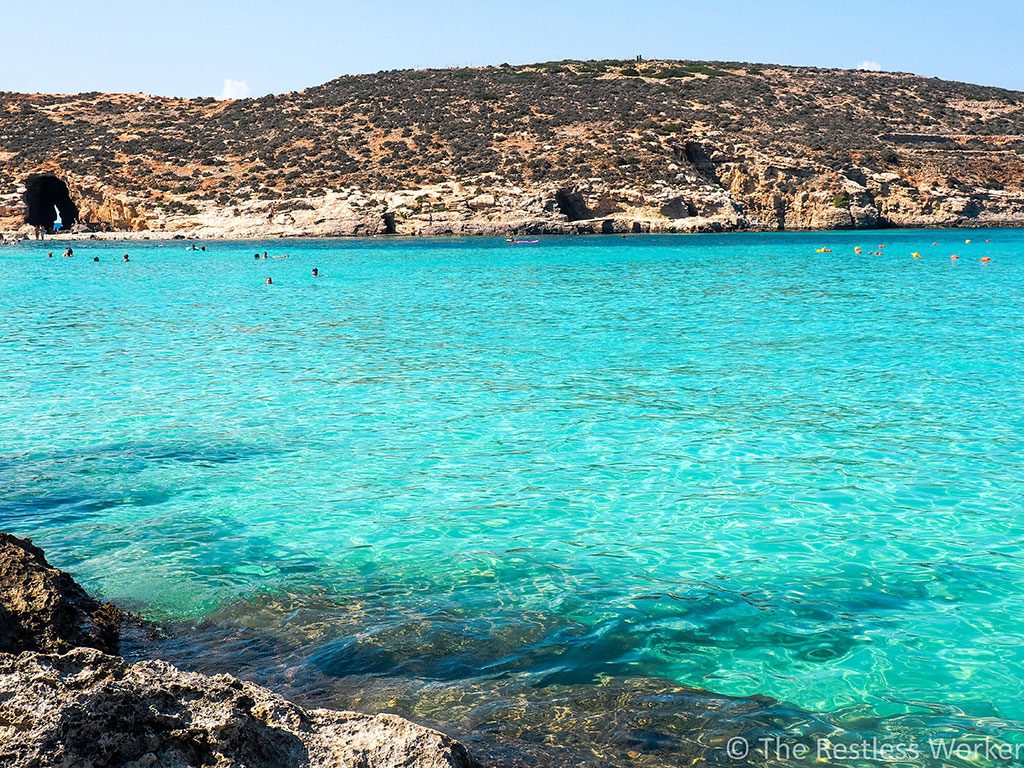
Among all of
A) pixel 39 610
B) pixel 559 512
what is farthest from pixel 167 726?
pixel 559 512

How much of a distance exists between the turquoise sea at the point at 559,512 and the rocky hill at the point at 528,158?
47393 mm

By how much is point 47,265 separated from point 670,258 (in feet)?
97.8

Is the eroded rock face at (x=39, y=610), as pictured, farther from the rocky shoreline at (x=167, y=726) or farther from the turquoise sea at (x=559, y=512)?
the rocky shoreline at (x=167, y=726)

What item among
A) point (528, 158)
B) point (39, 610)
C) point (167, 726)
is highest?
point (528, 158)

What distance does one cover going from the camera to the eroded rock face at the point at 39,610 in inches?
168

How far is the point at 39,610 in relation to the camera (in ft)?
14.7

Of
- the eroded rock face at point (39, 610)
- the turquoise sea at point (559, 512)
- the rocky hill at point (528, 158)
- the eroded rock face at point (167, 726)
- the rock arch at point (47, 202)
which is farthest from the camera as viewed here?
the rock arch at point (47, 202)

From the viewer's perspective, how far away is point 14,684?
2867 mm

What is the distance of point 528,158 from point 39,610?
6827 centimetres

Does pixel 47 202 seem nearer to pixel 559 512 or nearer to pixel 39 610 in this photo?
pixel 559 512

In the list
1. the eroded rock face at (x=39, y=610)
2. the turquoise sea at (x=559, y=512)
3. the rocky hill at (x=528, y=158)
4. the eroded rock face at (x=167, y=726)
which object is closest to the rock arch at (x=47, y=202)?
the rocky hill at (x=528, y=158)

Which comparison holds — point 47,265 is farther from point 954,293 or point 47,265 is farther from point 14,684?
point 14,684

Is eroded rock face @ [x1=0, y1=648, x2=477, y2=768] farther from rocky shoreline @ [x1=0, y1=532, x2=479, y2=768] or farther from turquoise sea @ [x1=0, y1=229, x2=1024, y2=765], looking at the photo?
turquoise sea @ [x1=0, y1=229, x2=1024, y2=765]

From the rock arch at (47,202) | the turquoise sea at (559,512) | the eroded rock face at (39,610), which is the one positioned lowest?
the turquoise sea at (559,512)
